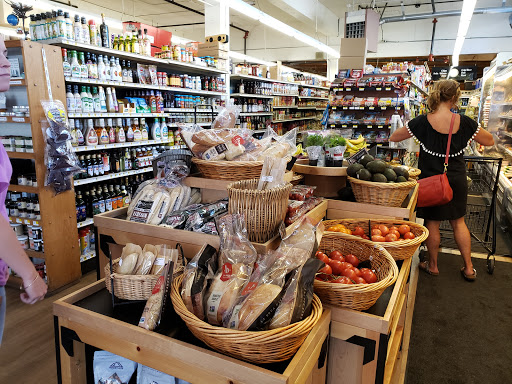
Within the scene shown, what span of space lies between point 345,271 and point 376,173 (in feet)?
3.29

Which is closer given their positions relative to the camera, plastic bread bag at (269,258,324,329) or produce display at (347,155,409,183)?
plastic bread bag at (269,258,324,329)

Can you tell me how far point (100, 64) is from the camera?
3.93 meters

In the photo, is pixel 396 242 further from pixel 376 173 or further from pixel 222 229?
pixel 222 229

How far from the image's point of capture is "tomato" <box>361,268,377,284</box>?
5.40ft

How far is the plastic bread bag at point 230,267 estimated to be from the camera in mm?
1282

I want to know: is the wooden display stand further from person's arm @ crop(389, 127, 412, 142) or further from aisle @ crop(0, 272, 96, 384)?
person's arm @ crop(389, 127, 412, 142)

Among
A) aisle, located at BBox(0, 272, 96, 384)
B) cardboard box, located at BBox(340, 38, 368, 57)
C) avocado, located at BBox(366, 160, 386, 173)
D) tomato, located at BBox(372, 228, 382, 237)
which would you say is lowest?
aisle, located at BBox(0, 272, 96, 384)

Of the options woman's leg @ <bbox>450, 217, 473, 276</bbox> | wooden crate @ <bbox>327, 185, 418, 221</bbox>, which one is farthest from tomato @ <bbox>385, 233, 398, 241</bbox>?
woman's leg @ <bbox>450, 217, 473, 276</bbox>

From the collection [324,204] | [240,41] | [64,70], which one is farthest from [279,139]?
[240,41]

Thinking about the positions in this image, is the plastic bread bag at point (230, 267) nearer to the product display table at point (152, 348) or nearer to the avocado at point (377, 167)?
the product display table at point (152, 348)

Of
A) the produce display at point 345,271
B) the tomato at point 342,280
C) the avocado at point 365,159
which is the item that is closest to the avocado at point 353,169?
the avocado at point 365,159

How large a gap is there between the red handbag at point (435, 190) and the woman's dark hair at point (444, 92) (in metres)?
0.17

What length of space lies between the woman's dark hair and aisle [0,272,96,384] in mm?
3575

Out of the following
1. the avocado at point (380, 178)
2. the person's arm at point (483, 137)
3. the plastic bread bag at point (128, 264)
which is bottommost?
the plastic bread bag at point (128, 264)
